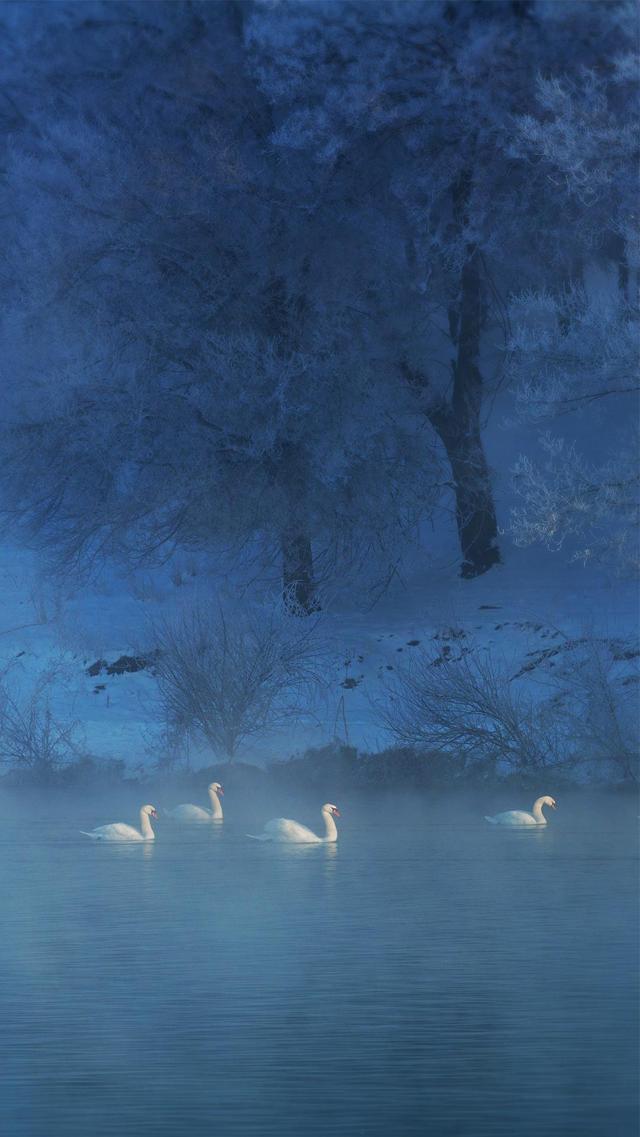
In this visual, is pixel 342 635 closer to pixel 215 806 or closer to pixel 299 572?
pixel 299 572

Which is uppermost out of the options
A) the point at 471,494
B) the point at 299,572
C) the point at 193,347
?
the point at 193,347

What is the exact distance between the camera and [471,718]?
21.7m

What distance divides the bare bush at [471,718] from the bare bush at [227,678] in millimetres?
1508

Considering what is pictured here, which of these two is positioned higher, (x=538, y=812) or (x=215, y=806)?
(x=215, y=806)

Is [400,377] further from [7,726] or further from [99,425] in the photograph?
[7,726]

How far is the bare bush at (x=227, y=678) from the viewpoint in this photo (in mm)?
22812

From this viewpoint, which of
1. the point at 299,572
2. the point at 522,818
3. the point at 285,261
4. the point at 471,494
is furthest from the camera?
the point at 471,494

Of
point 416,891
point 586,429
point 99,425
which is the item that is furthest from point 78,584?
point 416,891

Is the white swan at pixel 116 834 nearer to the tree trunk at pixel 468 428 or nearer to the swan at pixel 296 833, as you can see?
the swan at pixel 296 833

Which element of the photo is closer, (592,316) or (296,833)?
(296,833)

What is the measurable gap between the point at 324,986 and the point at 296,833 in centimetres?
637

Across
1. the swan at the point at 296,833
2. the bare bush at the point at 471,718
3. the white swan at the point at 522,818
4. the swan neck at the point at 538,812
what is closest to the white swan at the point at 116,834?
the swan at the point at 296,833

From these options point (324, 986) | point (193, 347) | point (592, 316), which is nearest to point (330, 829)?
point (592, 316)

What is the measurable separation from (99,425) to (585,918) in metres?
12.7
